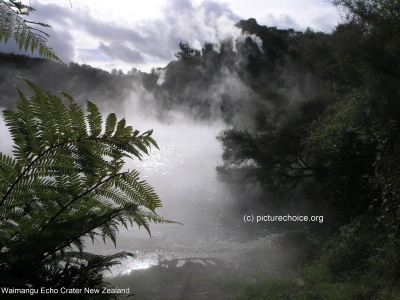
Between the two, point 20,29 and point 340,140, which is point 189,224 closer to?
point 340,140

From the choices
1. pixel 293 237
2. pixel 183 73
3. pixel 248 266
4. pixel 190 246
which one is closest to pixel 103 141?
pixel 248 266

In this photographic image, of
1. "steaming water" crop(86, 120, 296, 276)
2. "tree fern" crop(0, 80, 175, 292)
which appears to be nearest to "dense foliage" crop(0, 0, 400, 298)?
"steaming water" crop(86, 120, 296, 276)

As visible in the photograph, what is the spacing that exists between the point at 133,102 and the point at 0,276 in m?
43.9

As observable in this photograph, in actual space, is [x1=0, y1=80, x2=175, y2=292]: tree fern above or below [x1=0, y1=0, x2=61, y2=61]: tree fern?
below

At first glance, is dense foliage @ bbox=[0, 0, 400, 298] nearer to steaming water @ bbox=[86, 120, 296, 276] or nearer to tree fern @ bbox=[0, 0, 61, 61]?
steaming water @ bbox=[86, 120, 296, 276]

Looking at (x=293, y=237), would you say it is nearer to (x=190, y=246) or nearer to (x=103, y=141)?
(x=190, y=246)

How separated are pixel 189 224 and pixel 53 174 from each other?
1200 centimetres

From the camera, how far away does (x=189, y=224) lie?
12953 millimetres

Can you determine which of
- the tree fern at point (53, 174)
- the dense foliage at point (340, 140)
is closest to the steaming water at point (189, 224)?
the dense foliage at point (340, 140)

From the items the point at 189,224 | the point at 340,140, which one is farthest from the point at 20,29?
the point at 189,224

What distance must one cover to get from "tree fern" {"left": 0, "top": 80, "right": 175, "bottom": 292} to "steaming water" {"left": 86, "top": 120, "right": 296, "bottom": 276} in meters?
7.07

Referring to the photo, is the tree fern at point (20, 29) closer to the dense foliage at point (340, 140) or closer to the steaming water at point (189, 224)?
the dense foliage at point (340, 140)

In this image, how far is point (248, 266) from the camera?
8305mm

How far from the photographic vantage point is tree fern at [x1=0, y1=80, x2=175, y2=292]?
1273mm
